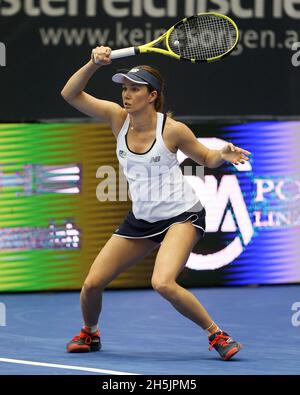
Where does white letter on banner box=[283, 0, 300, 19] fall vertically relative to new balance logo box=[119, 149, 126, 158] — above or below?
above

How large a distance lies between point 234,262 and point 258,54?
1.72 m

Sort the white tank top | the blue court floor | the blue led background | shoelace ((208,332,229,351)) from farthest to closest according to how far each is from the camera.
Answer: the blue led background, the white tank top, shoelace ((208,332,229,351)), the blue court floor

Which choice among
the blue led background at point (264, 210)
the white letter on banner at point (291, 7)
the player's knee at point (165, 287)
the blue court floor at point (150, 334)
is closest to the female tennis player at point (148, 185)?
the player's knee at point (165, 287)

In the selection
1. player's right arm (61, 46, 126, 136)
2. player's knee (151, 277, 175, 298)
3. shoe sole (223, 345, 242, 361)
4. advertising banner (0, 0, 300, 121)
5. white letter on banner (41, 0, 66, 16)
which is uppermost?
white letter on banner (41, 0, 66, 16)

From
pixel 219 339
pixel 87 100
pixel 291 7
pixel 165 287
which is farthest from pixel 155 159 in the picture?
pixel 291 7

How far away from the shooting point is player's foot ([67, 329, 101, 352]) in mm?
7785

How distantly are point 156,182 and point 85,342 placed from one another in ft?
3.51

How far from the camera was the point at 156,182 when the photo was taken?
7691mm

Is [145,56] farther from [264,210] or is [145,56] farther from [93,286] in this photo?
[93,286]

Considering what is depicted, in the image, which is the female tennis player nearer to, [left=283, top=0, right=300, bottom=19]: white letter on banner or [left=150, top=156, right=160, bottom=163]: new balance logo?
[left=150, top=156, right=160, bottom=163]: new balance logo

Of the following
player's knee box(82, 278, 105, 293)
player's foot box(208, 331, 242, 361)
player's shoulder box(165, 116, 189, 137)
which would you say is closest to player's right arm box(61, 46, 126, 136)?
player's shoulder box(165, 116, 189, 137)

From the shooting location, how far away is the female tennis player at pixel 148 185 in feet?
25.0

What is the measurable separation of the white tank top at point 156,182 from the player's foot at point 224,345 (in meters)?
0.77

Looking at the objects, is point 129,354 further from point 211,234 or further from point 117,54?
point 211,234
